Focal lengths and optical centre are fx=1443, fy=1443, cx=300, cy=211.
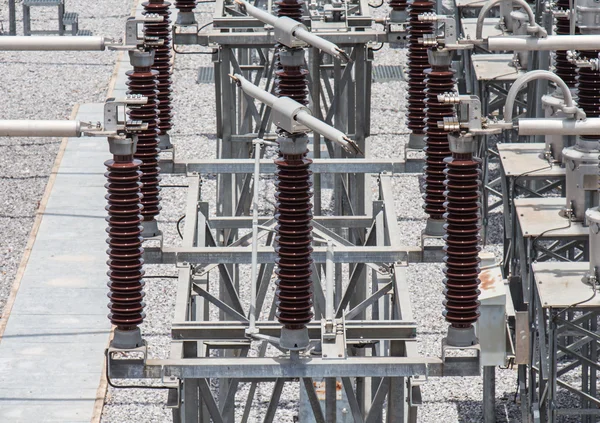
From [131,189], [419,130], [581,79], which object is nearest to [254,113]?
[419,130]

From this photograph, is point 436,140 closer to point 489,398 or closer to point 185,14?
point 489,398

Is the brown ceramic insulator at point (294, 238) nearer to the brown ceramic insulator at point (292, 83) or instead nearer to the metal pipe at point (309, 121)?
the metal pipe at point (309, 121)

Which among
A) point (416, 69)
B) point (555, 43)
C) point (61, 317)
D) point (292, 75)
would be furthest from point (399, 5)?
point (555, 43)

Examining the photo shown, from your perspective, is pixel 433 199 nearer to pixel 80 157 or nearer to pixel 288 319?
pixel 288 319

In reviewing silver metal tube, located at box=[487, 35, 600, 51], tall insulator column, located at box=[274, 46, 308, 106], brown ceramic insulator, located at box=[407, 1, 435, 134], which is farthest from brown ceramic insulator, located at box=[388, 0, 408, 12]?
silver metal tube, located at box=[487, 35, 600, 51]

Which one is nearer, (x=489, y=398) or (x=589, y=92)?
(x=589, y=92)

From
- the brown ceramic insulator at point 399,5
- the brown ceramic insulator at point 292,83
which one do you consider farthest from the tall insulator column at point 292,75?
the brown ceramic insulator at point 399,5

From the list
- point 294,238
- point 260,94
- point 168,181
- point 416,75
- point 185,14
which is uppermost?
point 185,14
